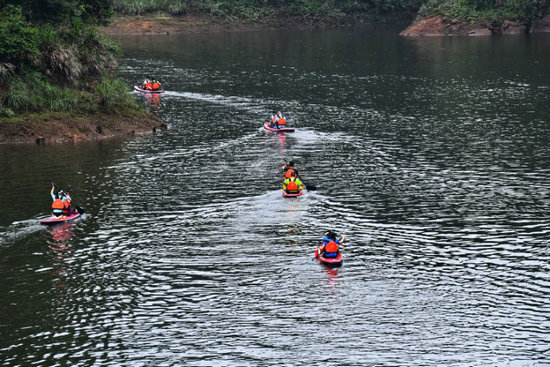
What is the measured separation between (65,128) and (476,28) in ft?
408

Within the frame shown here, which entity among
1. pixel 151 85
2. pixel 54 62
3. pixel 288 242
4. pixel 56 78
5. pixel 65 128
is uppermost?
pixel 54 62

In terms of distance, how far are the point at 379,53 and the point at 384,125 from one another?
64147mm

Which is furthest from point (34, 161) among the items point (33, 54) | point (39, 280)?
point (39, 280)

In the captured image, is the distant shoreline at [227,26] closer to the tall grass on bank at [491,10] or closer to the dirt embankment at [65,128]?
the tall grass on bank at [491,10]

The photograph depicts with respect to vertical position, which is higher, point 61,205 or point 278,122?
point 278,122

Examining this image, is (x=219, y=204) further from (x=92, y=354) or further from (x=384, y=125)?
(x=384, y=125)

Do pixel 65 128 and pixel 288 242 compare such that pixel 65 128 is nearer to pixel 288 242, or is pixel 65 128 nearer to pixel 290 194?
pixel 290 194

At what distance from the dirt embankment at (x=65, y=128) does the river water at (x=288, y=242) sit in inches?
78.6

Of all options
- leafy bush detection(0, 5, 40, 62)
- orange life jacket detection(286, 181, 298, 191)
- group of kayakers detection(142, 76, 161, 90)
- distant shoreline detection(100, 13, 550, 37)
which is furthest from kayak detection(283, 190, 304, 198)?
distant shoreline detection(100, 13, 550, 37)

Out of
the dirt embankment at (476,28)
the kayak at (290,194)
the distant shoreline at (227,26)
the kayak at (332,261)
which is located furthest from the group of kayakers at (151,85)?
the dirt embankment at (476,28)

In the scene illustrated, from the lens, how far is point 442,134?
72.7m

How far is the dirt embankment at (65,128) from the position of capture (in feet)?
215

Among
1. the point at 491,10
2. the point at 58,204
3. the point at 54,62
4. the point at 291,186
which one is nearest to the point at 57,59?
the point at 54,62

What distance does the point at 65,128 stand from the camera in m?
67.6
